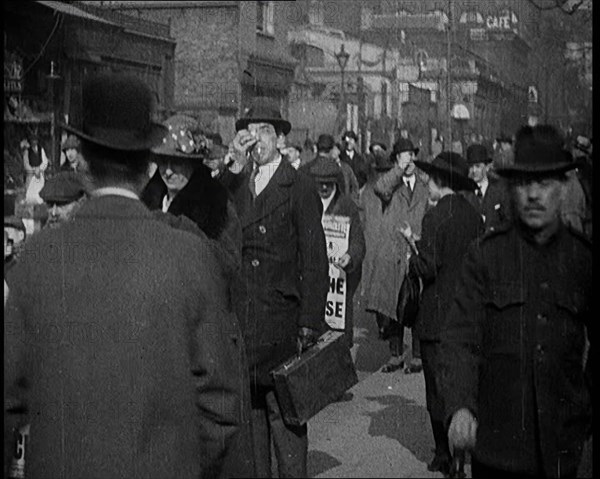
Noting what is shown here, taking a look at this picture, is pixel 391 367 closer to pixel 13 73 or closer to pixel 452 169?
pixel 452 169

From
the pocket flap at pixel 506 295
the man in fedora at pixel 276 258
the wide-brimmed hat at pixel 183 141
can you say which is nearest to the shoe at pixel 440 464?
the man in fedora at pixel 276 258

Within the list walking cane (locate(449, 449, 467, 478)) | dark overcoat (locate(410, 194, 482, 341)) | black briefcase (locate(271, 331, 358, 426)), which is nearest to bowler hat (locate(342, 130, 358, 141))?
dark overcoat (locate(410, 194, 482, 341))

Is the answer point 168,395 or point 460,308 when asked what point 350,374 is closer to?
point 460,308

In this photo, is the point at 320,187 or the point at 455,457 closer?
the point at 455,457

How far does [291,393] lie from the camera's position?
10.2 feet

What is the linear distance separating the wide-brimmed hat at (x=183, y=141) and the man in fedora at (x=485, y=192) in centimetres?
83

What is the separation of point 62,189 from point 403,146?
1075 millimetres

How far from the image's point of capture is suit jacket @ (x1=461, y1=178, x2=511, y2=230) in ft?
8.78

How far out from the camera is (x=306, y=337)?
10.2 feet

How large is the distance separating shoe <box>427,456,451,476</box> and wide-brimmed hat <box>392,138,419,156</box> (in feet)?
3.20

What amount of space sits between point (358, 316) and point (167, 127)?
956 millimetres

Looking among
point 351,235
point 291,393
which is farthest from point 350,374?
point 351,235

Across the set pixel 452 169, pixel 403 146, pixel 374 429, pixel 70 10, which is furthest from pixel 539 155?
pixel 70 10

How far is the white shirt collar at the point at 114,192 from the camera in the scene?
83.4 inches
